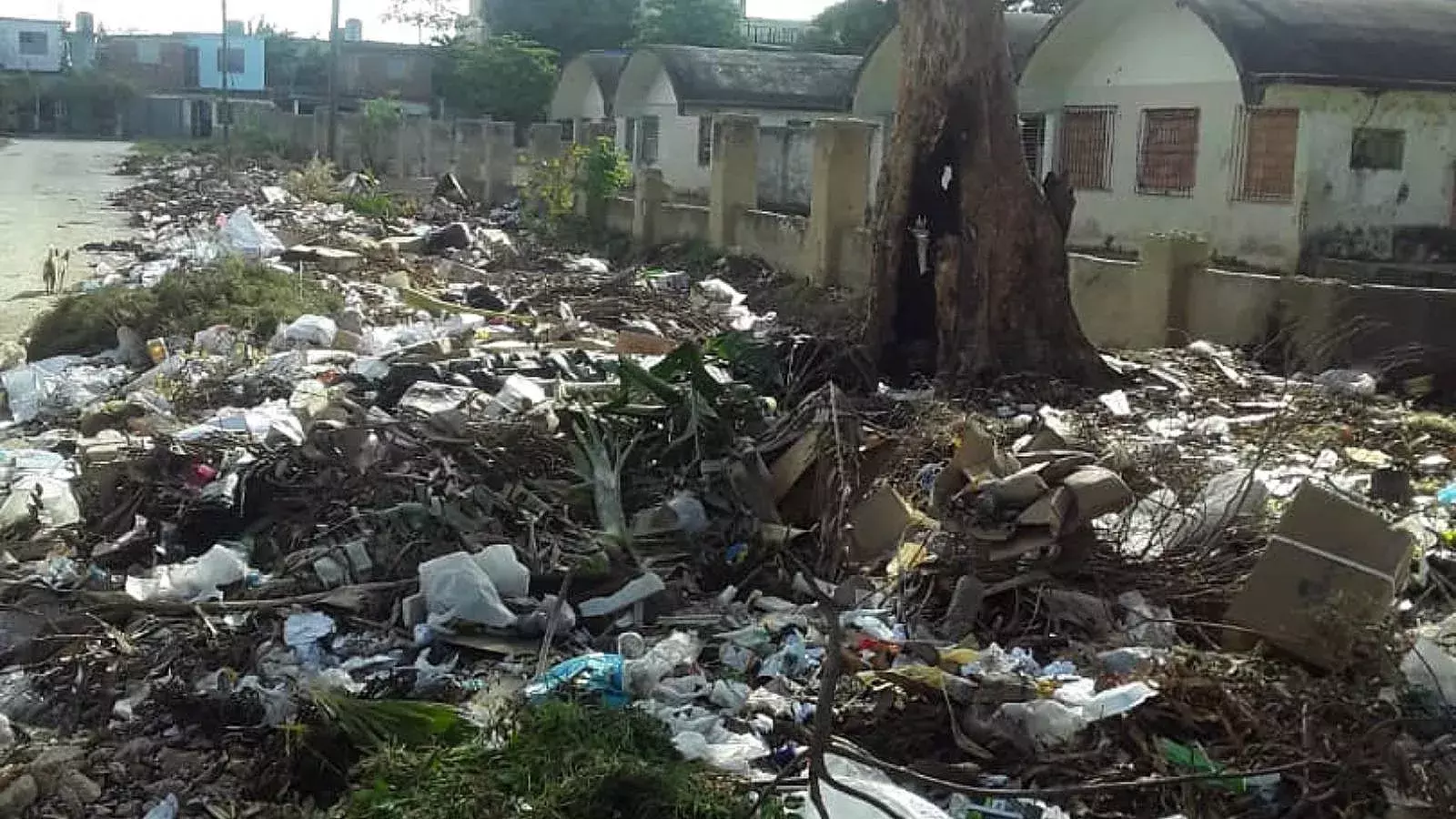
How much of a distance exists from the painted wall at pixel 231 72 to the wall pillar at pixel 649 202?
4150cm

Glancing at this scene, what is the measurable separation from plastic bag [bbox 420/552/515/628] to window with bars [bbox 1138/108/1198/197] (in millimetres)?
13337

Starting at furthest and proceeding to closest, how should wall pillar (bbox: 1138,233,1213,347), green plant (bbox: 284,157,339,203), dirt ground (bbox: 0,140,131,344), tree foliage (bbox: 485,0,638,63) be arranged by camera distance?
tree foliage (bbox: 485,0,638,63), green plant (bbox: 284,157,339,203), dirt ground (bbox: 0,140,131,344), wall pillar (bbox: 1138,233,1213,347)

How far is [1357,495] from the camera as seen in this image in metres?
5.59

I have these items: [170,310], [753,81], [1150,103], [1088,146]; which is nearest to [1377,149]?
[1150,103]

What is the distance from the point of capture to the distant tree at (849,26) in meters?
32.5

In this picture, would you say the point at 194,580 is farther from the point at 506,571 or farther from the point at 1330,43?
the point at 1330,43

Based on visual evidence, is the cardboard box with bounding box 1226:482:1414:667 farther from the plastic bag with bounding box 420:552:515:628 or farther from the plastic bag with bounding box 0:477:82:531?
the plastic bag with bounding box 0:477:82:531

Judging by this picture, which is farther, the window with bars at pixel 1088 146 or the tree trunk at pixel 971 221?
the window with bars at pixel 1088 146

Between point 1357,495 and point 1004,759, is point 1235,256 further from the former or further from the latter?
point 1004,759

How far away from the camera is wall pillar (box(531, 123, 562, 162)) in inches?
912

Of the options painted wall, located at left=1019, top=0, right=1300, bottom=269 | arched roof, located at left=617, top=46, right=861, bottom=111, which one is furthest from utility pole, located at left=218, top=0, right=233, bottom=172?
painted wall, located at left=1019, top=0, right=1300, bottom=269

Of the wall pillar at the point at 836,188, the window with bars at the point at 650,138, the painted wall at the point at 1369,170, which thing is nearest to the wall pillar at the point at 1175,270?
the wall pillar at the point at 836,188

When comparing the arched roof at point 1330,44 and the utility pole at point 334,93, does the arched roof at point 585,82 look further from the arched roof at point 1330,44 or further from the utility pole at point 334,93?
the arched roof at point 1330,44

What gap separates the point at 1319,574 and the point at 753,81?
830 inches
